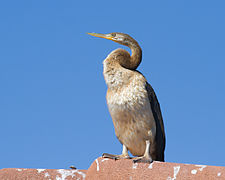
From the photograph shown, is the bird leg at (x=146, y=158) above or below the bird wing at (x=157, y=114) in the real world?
below

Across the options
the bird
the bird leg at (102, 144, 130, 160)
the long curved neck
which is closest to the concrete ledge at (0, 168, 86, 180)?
the bird leg at (102, 144, 130, 160)

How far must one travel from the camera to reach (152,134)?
316 inches

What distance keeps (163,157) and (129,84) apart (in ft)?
5.17

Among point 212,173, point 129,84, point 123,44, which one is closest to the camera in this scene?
point 212,173

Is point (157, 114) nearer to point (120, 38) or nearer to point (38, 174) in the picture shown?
point (120, 38)

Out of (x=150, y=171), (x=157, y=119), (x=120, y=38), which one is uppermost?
(x=120, y=38)

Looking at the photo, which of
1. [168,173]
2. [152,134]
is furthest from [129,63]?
[168,173]

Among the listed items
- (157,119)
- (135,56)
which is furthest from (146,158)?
(135,56)

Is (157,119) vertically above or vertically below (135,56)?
below

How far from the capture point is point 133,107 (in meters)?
7.86

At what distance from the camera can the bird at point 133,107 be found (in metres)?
7.91

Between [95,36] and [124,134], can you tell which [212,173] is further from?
[95,36]

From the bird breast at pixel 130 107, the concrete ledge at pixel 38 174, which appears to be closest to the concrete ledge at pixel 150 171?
the bird breast at pixel 130 107

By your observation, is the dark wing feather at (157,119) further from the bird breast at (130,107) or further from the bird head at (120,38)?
the bird head at (120,38)
